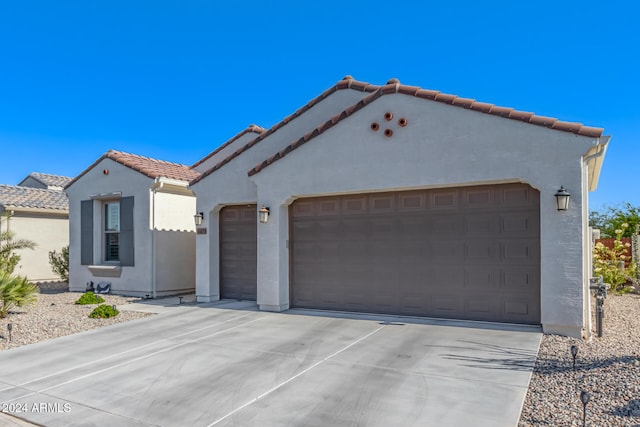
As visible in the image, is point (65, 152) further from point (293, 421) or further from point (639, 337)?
point (639, 337)

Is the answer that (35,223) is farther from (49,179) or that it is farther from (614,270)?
(614,270)

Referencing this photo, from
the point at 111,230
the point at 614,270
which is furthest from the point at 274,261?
the point at 614,270

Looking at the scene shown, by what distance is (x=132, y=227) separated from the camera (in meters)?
13.1

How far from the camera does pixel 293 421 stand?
4.02 meters

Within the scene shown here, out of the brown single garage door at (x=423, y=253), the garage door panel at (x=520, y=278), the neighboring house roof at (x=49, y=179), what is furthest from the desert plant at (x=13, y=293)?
the neighboring house roof at (x=49, y=179)

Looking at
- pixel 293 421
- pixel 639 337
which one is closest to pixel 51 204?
pixel 293 421

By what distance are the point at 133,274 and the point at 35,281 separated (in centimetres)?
777

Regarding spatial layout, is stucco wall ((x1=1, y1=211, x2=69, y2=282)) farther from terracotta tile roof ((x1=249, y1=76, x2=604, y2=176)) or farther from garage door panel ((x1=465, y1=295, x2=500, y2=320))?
garage door panel ((x1=465, y1=295, x2=500, y2=320))

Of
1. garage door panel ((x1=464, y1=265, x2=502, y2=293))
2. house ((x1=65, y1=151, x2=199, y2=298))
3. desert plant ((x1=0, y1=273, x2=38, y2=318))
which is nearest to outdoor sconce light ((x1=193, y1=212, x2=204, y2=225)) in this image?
house ((x1=65, y1=151, x2=199, y2=298))

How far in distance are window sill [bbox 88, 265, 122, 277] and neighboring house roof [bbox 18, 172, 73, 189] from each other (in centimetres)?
1470

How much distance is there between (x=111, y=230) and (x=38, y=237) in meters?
6.42

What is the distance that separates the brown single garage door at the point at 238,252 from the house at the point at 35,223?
32.1 ft

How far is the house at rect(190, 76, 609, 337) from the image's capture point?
7094 millimetres

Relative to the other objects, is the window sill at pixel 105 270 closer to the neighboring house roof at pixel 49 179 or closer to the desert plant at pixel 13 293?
the desert plant at pixel 13 293
